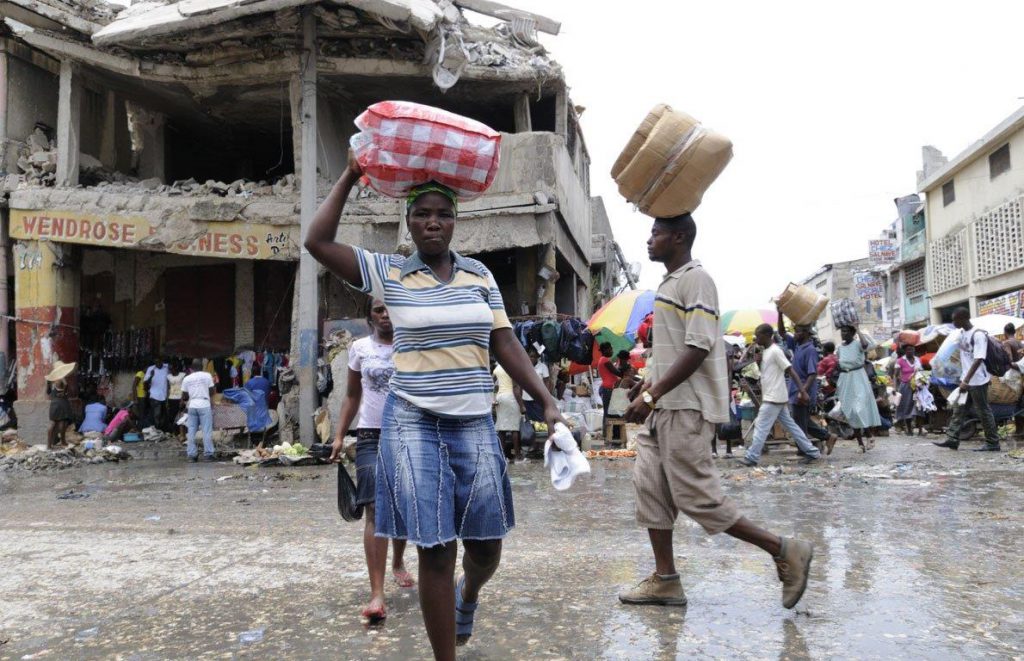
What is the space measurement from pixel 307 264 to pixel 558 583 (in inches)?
394

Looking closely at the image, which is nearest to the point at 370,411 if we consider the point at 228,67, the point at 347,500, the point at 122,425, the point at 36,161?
the point at 347,500

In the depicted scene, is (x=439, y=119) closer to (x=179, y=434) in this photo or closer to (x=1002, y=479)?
(x=1002, y=479)

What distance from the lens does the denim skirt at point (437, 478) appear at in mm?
2449

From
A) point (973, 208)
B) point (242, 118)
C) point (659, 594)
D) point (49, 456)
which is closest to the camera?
point (659, 594)

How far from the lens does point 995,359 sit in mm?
9641

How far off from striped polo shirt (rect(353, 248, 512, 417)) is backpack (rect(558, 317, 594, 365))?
32.1ft

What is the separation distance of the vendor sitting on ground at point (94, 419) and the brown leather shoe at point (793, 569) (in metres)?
13.9

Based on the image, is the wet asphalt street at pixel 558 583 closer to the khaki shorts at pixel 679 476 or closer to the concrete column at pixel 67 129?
the khaki shorts at pixel 679 476

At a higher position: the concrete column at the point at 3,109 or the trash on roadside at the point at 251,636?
Answer: the concrete column at the point at 3,109

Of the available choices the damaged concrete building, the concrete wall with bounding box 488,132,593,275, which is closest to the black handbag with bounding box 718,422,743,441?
Result: the damaged concrete building

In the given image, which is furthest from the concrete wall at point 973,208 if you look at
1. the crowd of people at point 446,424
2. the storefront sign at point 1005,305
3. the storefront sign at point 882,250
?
the crowd of people at point 446,424

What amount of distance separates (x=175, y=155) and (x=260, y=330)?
479 cm

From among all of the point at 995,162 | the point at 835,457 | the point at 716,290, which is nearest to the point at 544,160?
the point at 835,457

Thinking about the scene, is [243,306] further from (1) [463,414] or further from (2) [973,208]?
(2) [973,208]
